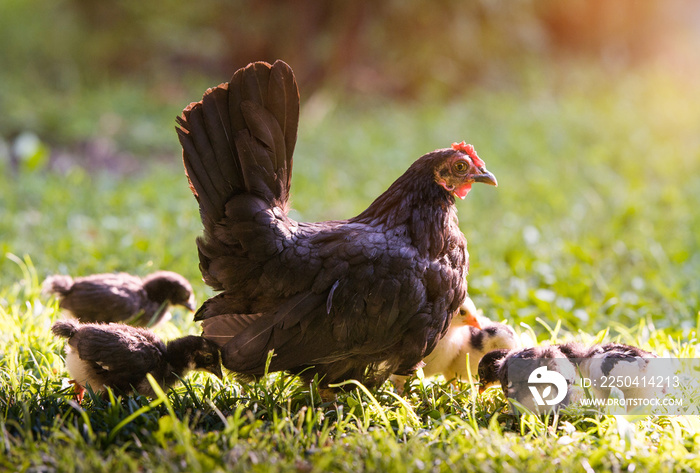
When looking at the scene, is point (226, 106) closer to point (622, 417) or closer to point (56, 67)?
point (622, 417)

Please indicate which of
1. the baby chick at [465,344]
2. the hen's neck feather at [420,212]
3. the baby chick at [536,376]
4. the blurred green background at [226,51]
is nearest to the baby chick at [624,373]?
the baby chick at [536,376]

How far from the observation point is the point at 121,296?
13.5ft

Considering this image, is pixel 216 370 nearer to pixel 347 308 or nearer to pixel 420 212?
pixel 347 308

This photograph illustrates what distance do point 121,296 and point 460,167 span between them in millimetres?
2224

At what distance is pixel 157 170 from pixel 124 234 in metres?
2.20

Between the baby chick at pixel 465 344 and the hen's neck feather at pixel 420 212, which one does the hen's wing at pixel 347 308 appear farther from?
the baby chick at pixel 465 344

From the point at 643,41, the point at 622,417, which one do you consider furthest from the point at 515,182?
the point at 643,41

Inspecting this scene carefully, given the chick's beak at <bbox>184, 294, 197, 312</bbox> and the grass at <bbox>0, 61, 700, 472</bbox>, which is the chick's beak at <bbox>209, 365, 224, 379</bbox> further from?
the chick's beak at <bbox>184, 294, 197, 312</bbox>

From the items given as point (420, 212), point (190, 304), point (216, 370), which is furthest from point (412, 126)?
point (216, 370)

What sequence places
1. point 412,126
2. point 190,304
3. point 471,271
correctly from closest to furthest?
point 190,304
point 471,271
point 412,126

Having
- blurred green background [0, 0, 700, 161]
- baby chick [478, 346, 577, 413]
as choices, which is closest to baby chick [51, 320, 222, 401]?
baby chick [478, 346, 577, 413]

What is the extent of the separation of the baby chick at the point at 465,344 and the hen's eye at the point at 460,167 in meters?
0.76

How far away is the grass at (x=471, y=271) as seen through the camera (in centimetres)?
263

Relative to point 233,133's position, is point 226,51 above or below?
above
